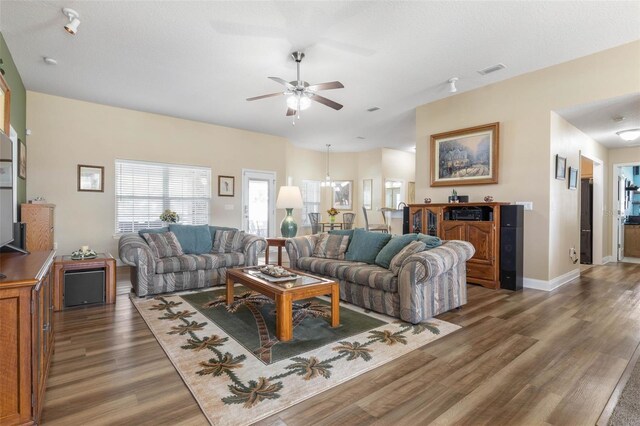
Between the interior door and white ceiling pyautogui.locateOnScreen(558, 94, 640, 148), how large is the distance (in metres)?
1.31

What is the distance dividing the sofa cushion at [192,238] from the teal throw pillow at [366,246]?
2.15 metres

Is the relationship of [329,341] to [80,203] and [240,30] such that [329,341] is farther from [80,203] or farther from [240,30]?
[80,203]

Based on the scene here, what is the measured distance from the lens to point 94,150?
5672mm

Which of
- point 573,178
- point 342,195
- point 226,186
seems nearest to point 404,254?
point 573,178

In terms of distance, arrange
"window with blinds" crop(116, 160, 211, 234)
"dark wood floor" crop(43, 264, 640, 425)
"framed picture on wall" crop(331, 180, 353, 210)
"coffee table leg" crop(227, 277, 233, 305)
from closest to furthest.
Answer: "dark wood floor" crop(43, 264, 640, 425), "coffee table leg" crop(227, 277, 233, 305), "window with blinds" crop(116, 160, 211, 234), "framed picture on wall" crop(331, 180, 353, 210)

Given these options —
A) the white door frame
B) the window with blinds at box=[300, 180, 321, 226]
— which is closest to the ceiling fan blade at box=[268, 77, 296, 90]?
the window with blinds at box=[300, 180, 321, 226]

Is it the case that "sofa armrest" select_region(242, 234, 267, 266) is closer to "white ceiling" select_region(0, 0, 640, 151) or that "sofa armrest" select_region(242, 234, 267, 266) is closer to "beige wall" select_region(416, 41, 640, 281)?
"white ceiling" select_region(0, 0, 640, 151)

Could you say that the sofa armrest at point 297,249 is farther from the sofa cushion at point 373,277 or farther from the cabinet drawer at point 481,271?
the cabinet drawer at point 481,271

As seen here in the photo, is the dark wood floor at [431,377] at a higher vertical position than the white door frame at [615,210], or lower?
lower

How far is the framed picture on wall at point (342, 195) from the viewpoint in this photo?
33.7ft

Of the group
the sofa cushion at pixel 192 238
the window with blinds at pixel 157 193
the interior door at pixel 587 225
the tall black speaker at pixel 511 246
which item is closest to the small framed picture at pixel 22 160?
the window with blinds at pixel 157 193

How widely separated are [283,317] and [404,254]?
4.71 ft

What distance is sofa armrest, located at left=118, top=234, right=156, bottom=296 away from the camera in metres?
3.90

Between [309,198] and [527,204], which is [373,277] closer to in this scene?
[527,204]
